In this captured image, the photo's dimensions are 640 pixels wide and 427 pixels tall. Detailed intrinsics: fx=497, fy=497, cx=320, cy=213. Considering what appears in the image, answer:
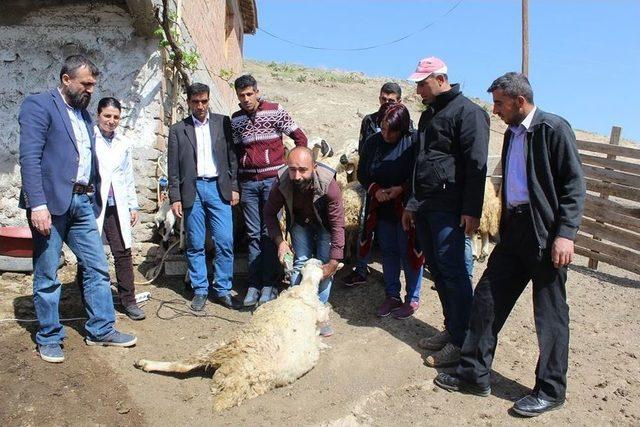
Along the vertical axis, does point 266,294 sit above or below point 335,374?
above

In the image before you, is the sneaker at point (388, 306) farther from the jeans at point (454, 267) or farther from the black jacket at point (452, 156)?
the black jacket at point (452, 156)


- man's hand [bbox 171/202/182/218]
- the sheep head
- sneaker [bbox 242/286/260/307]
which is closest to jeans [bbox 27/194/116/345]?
man's hand [bbox 171/202/182/218]

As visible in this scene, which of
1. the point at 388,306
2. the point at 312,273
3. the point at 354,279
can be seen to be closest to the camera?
the point at 312,273

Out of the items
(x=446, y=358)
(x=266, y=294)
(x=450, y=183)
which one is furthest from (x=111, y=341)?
(x=450, y=183)

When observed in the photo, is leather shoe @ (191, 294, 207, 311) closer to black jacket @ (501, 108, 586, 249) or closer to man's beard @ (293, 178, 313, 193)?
man's beard @ (293, 178, 313, 193)

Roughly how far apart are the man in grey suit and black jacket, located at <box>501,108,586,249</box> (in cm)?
293

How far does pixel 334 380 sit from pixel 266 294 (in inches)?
58.8

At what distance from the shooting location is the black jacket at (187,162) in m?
4.91

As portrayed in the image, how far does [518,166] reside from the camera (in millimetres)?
3365

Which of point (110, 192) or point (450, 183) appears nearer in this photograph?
point (450, 183)

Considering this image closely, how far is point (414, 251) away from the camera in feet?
15.3

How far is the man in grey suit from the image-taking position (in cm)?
491

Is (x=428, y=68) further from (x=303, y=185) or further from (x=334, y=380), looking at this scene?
(x=334, y=380)

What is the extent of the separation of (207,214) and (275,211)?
3.07 feet
